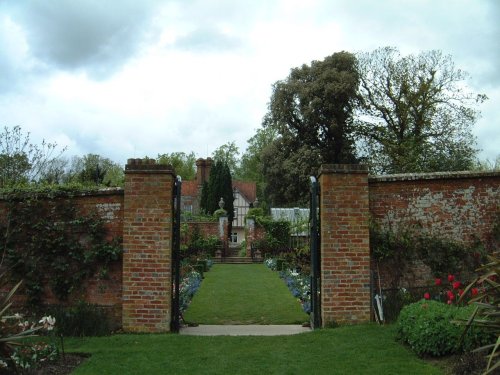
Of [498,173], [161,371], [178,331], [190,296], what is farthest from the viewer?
[190,296]

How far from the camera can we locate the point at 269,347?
6.61 metres

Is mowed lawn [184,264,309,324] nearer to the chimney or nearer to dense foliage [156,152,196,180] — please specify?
the chimney

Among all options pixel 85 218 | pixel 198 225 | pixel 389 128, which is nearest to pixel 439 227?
pixel 85 218

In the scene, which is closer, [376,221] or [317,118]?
[376,221]

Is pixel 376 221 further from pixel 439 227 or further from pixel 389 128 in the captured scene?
pixel 389 128

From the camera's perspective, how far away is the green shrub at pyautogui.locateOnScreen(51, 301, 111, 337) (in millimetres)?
7383

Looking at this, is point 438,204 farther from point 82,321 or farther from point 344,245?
point 82,321

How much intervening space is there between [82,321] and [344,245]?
4028mm

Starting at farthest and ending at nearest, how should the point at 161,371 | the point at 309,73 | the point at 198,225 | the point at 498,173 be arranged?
1. the point at 309,73
2. the point at 198,225
3. the point at 498,173
4. the point at 161,371

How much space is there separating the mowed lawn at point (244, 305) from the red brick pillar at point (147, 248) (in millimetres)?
1544

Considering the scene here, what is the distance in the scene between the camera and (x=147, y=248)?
7.51 m

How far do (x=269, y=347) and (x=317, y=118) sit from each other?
90.1 ft

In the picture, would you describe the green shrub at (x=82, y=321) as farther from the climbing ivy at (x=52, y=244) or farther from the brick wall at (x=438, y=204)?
the brick wall at (x=438, y=204)

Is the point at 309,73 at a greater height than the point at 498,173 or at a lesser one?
greater
